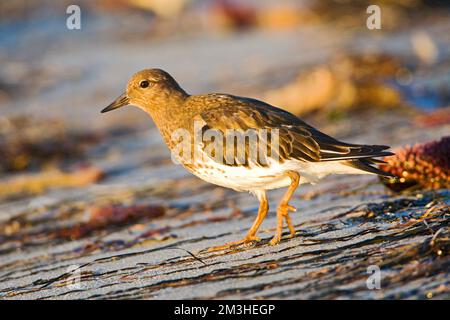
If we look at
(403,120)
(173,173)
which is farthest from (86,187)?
(403,120)

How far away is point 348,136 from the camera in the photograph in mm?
7945

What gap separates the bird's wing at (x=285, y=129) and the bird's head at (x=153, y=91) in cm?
52

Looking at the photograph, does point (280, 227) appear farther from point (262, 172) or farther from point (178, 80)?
point (178, 80)

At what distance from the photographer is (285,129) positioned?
4785 mm

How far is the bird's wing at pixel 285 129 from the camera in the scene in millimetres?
4676

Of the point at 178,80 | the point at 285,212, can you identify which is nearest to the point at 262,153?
the point at 285,212

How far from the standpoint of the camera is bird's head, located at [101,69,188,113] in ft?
17.8

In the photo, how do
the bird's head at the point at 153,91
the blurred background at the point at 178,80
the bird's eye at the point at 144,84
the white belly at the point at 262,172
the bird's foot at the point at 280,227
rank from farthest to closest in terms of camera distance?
the blurred background at the point at 178,80
the bird's eye at the point at 144,84
the bird's head at the point at 153,91
the white belly at the point at 262,172
the bird's foot at the point at 280,227

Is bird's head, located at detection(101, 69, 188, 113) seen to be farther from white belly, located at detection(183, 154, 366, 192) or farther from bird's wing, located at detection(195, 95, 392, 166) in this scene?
white belly, located at detection(183, 154, 366, 192)

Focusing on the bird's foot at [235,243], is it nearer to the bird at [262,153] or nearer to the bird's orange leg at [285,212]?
the bird at [262,153]

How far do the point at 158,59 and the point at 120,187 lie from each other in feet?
20.6

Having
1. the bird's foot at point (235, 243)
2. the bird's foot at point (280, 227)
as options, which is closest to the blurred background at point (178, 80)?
the bird's foot at point (235, 243)
